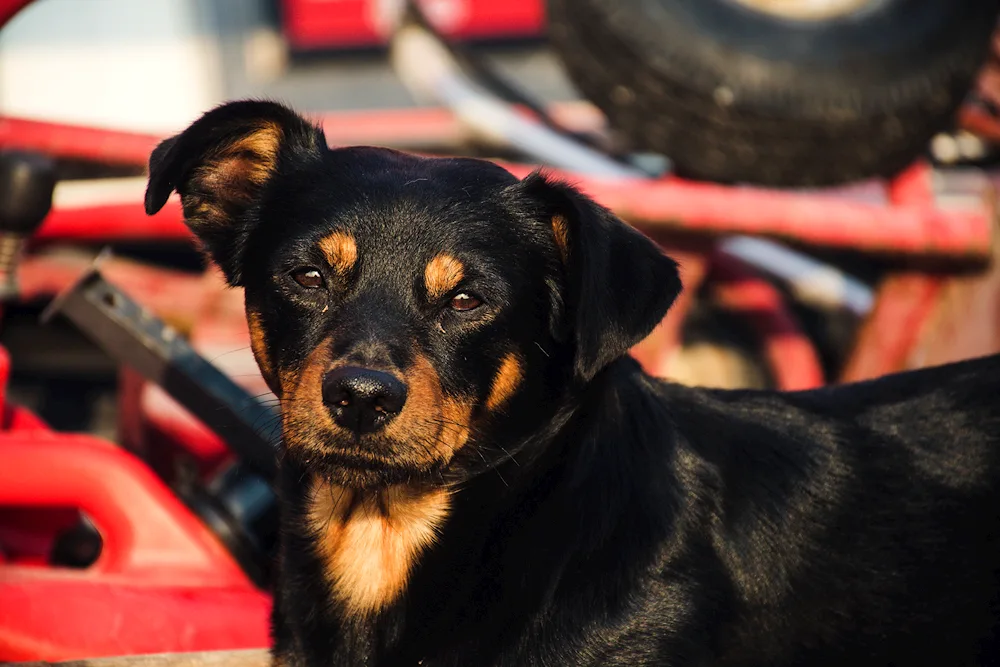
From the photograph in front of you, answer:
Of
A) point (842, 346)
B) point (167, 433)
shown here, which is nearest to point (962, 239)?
point (842, 346)

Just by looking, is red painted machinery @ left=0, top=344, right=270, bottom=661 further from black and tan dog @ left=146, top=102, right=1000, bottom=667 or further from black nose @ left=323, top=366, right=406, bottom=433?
black nose @ left=323, top=366, right=406, bottom=433

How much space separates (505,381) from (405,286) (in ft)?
0.87

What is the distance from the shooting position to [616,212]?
3.84 meters

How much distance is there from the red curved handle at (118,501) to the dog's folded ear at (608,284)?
3.50 feet

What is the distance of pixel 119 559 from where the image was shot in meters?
2.85

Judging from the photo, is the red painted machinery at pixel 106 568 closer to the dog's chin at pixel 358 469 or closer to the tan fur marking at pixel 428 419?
the dog's chin at pixel 358 469

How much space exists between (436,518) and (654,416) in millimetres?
456

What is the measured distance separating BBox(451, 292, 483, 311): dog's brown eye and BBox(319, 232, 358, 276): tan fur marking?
199 millimetres

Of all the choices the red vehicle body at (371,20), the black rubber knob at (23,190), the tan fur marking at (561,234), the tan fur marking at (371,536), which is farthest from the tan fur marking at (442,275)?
the red vehicle body at (371,20)

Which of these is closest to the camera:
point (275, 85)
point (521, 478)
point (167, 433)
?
point (521, 478)

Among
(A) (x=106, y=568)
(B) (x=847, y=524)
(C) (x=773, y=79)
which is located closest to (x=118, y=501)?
(A) (x=106, y=568)

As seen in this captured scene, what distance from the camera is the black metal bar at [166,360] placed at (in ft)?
9.96

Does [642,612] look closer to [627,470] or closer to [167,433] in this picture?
[627,470]

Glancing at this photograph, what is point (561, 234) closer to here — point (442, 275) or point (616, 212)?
point (442, 275)
